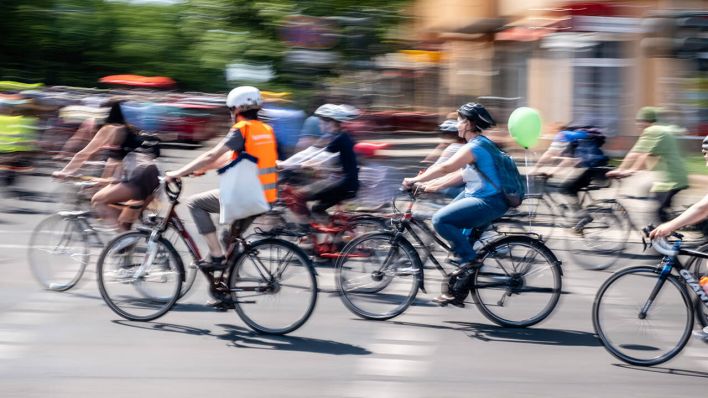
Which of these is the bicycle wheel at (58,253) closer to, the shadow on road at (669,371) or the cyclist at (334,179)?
the cyclist at (334,179)

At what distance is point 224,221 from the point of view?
8.34m

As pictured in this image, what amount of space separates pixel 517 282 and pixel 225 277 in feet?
7.56

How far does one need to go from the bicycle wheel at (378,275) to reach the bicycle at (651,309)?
5.82 ft

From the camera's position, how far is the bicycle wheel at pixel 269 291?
8.26 m

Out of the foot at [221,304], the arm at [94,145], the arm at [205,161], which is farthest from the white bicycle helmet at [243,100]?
the arm at [94,145]

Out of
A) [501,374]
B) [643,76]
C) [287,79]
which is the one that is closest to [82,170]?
[501,374]

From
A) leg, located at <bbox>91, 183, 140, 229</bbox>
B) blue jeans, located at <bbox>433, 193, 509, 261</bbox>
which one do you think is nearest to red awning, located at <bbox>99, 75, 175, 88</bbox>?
leg, located at <bbox>91, 183, 140, 229</bbox>

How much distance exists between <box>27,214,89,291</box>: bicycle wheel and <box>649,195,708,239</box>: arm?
4.98 m

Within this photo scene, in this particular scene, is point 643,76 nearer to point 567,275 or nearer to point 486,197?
point 567,275

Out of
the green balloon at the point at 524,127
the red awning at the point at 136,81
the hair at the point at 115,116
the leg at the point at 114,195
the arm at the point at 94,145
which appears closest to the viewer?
the leg at the point at 114,195

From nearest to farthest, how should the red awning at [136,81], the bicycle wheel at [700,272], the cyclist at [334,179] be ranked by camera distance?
the bicycle wheel at [700,272] → the cyclist at [334,179] → the red awning at [136,81]

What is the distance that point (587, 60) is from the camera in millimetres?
25781

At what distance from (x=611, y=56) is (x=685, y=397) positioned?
19.8m

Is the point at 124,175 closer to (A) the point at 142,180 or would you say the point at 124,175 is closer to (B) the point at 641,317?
(A) the point at 142,180
